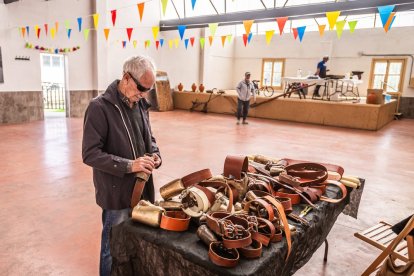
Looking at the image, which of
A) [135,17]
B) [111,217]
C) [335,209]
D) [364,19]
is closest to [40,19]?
[135,17]

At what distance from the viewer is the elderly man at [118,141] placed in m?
1.56

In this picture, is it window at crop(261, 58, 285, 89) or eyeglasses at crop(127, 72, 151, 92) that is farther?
window at crop(261, 58, 285, 89)

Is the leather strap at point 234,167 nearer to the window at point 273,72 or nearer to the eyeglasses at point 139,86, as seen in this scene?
the eyeglasses at point 139,86

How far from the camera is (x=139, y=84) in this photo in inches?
62.4

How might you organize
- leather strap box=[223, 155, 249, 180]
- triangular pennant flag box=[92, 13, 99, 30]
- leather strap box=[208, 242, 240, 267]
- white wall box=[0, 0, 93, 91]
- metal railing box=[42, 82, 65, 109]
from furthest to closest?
metal railing box=[42, 82, 65, 109], triangular pennant flag box=[92, 13, 99, 30], white wall box=[0, 0, 93, 91], leather strap box=[223, 155, 249, 180], leather strap box=[208, 242, 240, 267]

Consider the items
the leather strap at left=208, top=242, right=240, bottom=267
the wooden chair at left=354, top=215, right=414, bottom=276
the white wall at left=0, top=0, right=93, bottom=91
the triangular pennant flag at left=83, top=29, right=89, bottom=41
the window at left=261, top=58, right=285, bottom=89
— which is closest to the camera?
the leather strap at left=208, top=242, right=240, bottom=267

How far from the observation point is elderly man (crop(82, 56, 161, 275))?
1.56m

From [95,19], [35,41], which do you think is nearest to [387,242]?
[95,19]

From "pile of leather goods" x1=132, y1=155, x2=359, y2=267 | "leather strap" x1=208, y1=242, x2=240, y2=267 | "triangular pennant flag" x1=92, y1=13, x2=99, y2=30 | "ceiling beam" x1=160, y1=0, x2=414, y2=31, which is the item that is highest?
"ceiling beam" x1=160, y1=0, x2=414, y2=31

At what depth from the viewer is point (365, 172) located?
16.5 ft

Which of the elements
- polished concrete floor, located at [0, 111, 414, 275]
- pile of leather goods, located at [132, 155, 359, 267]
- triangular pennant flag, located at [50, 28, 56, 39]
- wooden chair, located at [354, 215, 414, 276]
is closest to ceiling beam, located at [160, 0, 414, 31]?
polished concrete floor, located at [0, 111, 414, 275]

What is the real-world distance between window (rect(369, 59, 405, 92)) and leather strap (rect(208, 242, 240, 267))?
14449 mm

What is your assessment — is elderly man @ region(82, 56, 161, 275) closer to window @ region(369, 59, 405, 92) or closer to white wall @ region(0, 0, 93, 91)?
white wall @ region(0, 0, 93, 91)

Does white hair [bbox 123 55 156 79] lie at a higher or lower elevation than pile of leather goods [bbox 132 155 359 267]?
higher
